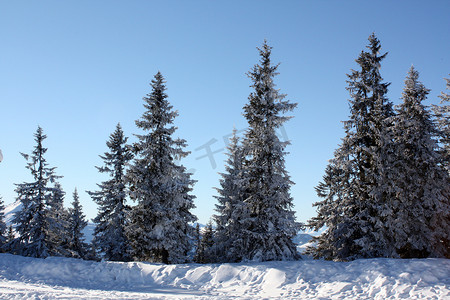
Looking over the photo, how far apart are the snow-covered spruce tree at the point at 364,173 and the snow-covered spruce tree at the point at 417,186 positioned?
0.85 metres

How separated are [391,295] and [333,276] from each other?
2.67 metres

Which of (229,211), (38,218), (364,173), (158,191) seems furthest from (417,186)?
(38,218)

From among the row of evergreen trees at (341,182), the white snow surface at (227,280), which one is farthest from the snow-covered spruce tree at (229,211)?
the white snow surface at (227,280)

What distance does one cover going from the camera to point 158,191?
21797 mm

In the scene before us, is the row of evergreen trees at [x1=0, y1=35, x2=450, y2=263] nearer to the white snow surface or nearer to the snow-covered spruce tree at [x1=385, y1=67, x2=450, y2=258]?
the snow-covered spruce tree at [x1=385, y1=67, x2=450, y2=258]

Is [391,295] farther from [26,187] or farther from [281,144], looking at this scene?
[26,187]

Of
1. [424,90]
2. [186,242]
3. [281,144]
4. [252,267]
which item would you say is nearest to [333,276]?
[252,267]

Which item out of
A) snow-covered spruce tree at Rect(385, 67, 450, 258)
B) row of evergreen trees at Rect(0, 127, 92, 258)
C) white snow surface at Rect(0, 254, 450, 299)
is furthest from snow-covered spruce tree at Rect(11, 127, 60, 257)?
snow-covered spruce tree at Rect(385, 67, 450, 258)

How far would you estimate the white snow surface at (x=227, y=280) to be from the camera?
1213 centimetres

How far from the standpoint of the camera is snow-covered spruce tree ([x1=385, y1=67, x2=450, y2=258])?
19781 mm

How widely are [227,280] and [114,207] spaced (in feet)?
49.9

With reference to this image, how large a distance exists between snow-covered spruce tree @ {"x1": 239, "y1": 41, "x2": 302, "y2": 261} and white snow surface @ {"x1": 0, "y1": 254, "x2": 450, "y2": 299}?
7.89ft

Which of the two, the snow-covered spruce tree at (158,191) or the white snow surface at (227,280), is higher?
Answer: the snow-covered spruce tree at (158,191)

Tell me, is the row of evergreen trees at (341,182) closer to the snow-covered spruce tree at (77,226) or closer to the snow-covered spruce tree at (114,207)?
the snow-covered spruce tree at (114,207)
